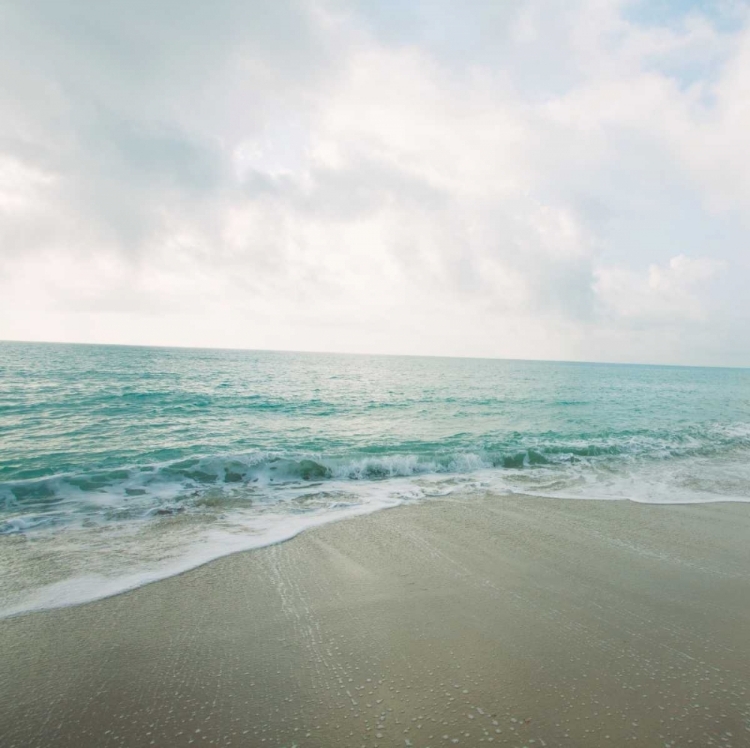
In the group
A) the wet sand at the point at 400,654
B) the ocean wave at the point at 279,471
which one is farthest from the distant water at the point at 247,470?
the wet sand at the point at 400,654

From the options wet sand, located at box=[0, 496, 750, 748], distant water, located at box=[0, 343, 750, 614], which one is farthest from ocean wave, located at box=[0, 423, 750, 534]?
wet sand, located at box=[0, 496, 750, 748]

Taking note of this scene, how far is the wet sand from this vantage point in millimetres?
3047

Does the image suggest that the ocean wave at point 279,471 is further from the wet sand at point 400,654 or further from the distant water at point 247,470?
the wet sand at point 400,654

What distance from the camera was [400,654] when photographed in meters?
3.90

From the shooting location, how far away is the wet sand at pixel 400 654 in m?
3.05

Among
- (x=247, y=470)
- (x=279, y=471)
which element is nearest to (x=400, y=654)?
(x=279, y=471)

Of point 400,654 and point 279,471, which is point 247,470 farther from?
point 400,654

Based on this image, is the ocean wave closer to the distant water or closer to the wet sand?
the distant water

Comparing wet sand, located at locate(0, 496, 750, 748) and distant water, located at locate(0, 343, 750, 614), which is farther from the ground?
wet sand, located at locate(0, 496, 750, 748)

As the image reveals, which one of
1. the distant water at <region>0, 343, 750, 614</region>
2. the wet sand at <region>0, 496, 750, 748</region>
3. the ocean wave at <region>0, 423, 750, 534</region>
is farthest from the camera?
the ocean wave at <region>0, 423, 750, 534</region>

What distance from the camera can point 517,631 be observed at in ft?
14.2

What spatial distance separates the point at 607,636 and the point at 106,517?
890 cm

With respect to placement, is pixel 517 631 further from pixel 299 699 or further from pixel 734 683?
pixel 299 699

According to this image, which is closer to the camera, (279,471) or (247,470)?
(247,470)
